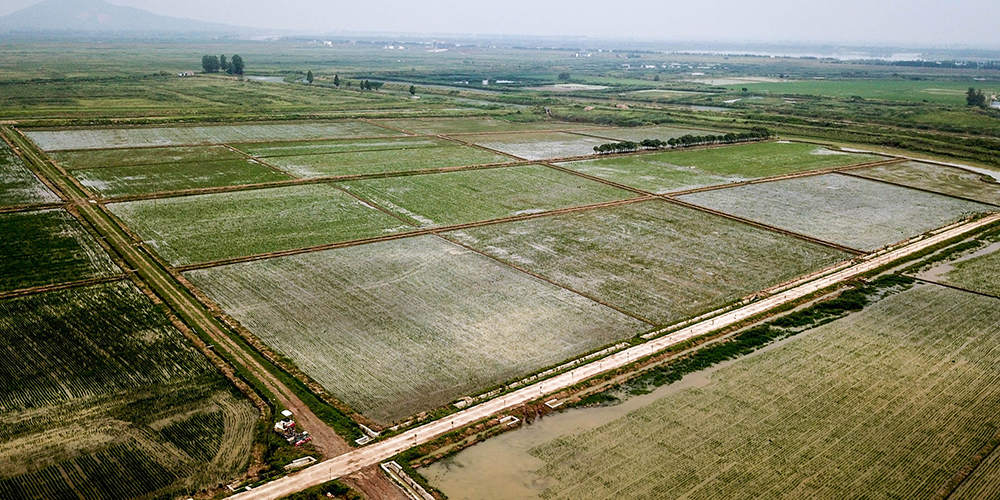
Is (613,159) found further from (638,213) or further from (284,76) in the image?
(284,76)

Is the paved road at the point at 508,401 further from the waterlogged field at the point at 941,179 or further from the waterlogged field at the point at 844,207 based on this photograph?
the waterlogged field at the point at 941,179

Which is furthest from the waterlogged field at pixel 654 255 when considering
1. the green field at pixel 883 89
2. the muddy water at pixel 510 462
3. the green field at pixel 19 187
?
the green field at pixel 883 89

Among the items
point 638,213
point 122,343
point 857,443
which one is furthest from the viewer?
point 638,213

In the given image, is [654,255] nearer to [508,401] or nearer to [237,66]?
[508,401]

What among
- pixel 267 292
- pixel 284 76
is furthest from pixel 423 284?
pixel 284 76

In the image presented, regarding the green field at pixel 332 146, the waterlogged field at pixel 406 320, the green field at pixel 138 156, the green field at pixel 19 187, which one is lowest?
the waterlogged field at pixel 406 320

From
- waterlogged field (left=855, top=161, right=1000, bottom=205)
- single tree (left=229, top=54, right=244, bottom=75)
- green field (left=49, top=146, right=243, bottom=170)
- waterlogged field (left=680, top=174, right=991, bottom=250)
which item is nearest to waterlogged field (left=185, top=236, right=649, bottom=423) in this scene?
waterlogged field (left=680, top=174, right=991, bottom=250)
